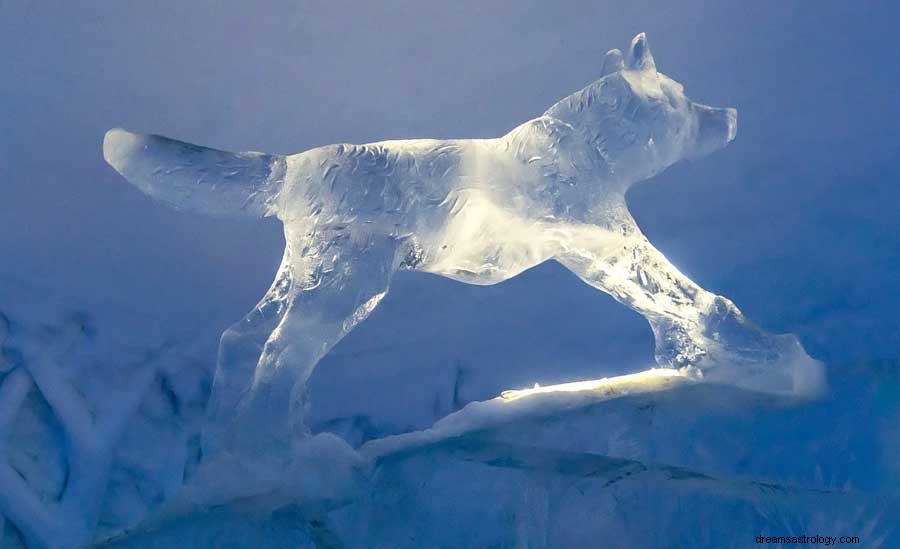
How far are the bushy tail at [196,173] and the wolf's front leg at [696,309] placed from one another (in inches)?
12.8

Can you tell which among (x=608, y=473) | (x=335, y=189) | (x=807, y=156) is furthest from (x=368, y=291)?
(x=807, y=156)

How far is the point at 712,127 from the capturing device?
1.11 m

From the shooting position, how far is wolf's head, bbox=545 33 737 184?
40.7 inches

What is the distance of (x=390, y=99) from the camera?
1.38 meters

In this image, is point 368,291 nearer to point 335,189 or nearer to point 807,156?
point 335,189

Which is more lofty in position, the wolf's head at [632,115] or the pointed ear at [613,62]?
the pointed ear at [613,62]

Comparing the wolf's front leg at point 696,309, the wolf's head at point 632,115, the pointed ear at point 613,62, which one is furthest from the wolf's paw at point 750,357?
the pointed ear at point 613,62

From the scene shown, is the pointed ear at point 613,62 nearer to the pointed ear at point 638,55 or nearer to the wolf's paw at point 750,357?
the pointed ear at point 638,55

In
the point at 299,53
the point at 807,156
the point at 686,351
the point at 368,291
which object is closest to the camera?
the point at 368,291

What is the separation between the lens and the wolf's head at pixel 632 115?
1033mm

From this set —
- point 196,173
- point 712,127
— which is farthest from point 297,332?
point 712,127

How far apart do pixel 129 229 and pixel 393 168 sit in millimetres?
488

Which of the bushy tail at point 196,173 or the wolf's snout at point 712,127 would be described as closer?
the bushy tail at point 196,173

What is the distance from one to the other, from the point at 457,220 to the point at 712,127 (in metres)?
0.33
